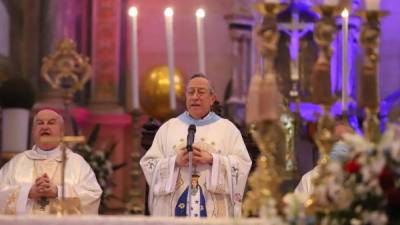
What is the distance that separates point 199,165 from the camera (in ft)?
27.6

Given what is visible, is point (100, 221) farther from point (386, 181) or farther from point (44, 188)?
point (44, 188)

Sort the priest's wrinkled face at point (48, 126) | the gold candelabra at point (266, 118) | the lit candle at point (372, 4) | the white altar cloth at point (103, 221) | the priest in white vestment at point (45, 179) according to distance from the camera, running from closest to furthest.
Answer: the gold candelabra at point (266, 118)
the lit candle at point (372, 4)
the white altar cloth at point (103, 221)
the priest in white vestment at point (45, 179)
the priest's wrinkled face at point (48, 126)

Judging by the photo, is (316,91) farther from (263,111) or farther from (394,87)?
(394,87)

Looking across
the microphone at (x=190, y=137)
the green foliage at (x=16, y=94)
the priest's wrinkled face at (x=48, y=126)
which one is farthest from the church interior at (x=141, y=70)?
the microphone at (x=190, y=137)

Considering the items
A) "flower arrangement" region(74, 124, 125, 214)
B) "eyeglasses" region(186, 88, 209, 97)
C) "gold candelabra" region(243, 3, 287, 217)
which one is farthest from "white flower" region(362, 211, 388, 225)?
"flower arrangement" region(74, 124, 125, 214)

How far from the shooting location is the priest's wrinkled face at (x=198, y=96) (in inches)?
339

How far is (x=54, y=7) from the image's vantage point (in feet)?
48.1

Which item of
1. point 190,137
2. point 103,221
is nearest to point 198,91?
point 190,137

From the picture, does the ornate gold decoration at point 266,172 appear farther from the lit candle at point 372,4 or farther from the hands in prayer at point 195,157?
the hands in prayer at point 195,157

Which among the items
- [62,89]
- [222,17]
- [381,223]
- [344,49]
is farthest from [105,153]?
[381,223]

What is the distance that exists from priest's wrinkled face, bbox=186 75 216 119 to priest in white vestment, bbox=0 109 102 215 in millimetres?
921

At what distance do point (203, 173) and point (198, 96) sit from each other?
0.59m

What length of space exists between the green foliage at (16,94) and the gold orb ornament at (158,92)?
140cm

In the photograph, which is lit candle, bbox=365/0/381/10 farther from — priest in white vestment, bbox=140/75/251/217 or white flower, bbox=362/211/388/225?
priest in white vestment, bbox=140/75/251/217
